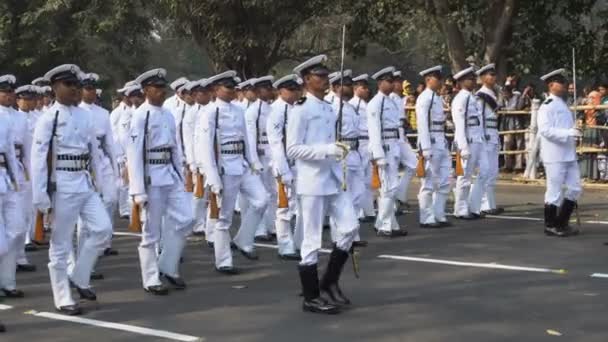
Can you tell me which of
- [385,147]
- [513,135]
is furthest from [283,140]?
[513,135]

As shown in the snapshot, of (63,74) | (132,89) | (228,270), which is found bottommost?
(228,270)

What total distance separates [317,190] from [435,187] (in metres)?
5.49

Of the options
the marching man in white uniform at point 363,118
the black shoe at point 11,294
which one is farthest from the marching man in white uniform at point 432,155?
the black shoe at point 11,294

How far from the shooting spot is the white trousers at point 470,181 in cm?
1432

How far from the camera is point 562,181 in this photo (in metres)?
12.5

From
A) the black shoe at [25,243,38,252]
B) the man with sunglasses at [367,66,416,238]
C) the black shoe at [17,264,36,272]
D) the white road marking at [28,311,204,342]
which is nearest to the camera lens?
the white road marking at [28,311,204,342]

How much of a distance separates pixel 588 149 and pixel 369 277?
985 centimetres

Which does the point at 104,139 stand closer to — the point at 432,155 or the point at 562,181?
the point at 432,155

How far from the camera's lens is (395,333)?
7.78 meters

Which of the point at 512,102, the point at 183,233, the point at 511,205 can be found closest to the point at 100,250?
the point at 183,233

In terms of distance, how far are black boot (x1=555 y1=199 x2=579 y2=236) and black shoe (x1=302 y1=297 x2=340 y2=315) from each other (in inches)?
194

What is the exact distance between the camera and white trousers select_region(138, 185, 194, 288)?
947cm

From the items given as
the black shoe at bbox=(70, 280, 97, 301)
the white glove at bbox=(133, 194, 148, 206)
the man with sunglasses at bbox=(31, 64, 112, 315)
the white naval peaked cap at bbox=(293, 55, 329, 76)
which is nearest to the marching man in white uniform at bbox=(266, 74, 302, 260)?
the white naval peaked cap at bbox=(293, 55, 329, 76)

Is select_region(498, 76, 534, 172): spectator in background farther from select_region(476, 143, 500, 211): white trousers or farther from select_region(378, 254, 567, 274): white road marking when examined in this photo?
select_region(378, 254, 567, 274): white road marking
